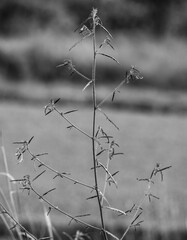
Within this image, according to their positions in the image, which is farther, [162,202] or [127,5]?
[127,5]

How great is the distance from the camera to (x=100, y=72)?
6.38 meters

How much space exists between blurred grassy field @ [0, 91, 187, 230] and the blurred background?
13mm

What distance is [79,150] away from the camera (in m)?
5.11

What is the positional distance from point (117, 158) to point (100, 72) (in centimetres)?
159

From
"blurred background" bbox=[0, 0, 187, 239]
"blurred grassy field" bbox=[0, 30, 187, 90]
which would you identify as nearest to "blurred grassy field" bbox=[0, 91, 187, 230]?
"blurred background" bbox=[0, 0, 187, 239]

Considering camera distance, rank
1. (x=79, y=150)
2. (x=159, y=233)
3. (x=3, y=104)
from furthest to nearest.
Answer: (x=3, y=104)
(x=79, y=150)
(x=159, y=233)

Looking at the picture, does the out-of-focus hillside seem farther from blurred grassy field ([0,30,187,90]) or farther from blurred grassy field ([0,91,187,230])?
blurred grassy field ([0,91,187,230])

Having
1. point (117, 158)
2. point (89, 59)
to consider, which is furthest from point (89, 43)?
point (117, 158)

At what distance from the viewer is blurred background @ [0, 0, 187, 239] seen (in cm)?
546

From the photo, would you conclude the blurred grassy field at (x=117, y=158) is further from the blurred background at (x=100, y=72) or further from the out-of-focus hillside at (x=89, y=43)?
the out-of-focus hillside at (x=89, y=43)

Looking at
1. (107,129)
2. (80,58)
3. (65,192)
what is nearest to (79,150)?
(107,129)

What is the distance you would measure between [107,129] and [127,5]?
160 cm

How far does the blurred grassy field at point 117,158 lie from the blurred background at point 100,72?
0.01 meters

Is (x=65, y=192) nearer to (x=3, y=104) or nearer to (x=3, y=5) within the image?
(x=3, y=104)
